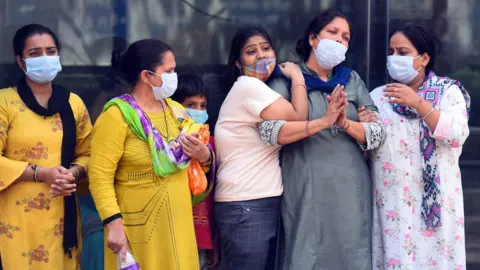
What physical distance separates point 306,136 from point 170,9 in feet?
4.90

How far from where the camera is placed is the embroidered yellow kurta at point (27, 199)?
3627 millimetres

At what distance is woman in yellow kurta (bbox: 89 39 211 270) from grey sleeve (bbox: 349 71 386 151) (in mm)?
777

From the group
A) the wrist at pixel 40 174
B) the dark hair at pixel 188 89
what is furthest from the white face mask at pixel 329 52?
the wrist at pixel 40 174

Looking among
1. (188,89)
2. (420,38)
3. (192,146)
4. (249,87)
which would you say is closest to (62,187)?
(192,146)

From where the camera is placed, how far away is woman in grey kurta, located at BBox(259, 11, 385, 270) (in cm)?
378

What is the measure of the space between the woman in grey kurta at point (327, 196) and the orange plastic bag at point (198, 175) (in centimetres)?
28

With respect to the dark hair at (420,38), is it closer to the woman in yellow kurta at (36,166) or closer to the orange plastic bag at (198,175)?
the orange plastic bag at (198,175)

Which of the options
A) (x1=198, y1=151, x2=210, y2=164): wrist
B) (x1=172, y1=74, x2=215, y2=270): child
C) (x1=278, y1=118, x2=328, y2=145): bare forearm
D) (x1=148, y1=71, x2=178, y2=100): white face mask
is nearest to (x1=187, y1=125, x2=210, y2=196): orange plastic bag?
(x1=198, y1=151, x2=210, y2=164): wrist

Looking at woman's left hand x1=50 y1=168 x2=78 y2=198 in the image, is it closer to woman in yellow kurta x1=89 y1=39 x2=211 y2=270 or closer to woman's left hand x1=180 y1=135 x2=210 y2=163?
woman in yellow kurta x1=89 y1=39 x2=211 y2=270

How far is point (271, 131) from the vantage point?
366 cm

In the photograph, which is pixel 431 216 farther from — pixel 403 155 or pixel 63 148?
pixel 63 148

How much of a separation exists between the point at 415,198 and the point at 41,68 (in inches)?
75.3

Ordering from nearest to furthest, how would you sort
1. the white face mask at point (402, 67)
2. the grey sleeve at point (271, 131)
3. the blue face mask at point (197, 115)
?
the grey sleeve at point (271, 131), the white face mask at point (402, 67), the blue face mask at point (197, 115)

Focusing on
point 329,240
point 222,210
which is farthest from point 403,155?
point 222,210
